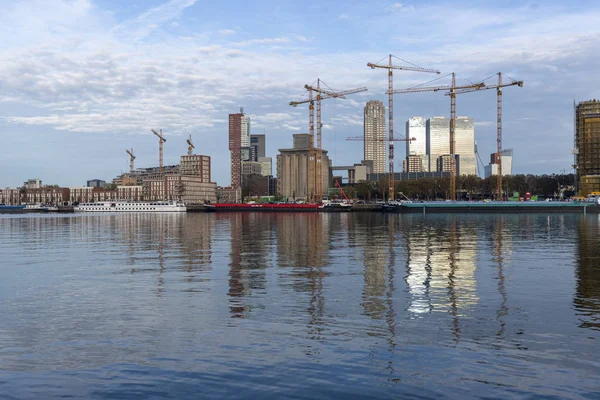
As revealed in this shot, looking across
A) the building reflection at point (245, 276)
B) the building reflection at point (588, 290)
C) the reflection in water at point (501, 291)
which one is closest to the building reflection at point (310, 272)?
the building reflection at point (245, 276)

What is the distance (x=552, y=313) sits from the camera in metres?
20.6

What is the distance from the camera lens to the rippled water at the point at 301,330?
1342 cm

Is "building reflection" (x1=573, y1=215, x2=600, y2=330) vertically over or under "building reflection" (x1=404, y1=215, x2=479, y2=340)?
under

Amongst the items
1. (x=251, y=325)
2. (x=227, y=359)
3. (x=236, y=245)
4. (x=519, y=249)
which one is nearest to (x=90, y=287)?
(x=251, y=325)

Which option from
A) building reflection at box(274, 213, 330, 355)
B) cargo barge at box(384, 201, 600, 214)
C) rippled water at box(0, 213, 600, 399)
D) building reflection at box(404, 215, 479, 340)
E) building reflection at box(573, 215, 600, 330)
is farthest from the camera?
cargo barge at box(384, 201, 600, 214)

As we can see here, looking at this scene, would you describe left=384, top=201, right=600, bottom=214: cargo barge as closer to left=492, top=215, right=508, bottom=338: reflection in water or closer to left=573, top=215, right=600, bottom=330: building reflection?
left=492, top=215, right=508, bottom=338: reflection in water

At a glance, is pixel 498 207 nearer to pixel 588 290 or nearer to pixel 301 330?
pixel 588 290

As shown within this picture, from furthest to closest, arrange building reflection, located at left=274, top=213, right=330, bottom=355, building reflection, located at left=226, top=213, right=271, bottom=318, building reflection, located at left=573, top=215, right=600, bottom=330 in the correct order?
1. building reflection, located at left=226, top=213, right=271, bottom=318
2. building reflection, located at left=573, top=215, right=600, bottom=330
3. building reflection, located at left=274, top=213, right=330, bottom=355

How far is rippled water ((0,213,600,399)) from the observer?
13.4 m

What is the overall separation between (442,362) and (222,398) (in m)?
5.93

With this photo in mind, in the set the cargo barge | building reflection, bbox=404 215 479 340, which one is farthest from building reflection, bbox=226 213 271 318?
the cargo barge

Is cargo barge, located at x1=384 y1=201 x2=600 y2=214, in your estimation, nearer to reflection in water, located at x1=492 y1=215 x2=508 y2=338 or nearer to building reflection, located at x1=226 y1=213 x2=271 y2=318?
reflection in water, located at x1=492 y1=215 x2=508 y2=338

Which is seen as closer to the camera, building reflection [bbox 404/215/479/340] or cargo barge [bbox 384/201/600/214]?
building reflection [bbox 404/215/479/340]

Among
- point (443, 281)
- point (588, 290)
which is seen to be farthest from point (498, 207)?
point (588, 290)
